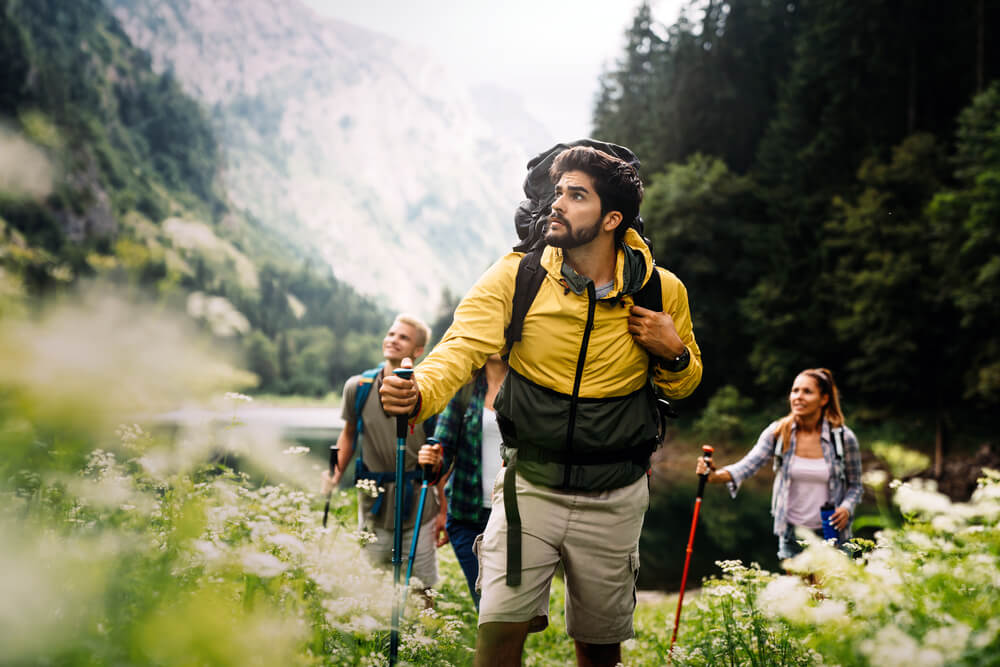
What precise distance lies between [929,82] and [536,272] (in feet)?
121

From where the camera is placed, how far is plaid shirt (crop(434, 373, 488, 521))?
4801 mm

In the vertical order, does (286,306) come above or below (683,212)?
below

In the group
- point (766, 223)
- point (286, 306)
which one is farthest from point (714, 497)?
point (286, 306)

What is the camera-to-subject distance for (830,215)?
32375 millimetres

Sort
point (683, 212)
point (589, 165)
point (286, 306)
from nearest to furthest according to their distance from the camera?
point (589, 165), point (683, 212), point (286, 306)

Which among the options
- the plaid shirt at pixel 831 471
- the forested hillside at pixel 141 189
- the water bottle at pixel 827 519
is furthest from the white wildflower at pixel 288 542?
the water bottle at pixel 827 519

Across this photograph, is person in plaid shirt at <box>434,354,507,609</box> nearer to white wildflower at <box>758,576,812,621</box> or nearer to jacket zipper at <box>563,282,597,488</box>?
jacket zipper at <box>563,282,597,488</box>

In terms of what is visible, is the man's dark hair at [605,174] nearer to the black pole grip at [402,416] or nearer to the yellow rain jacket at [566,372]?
the yellow rain jacket at [566,372]

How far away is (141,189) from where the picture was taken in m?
36.3

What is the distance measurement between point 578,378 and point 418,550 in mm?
2805

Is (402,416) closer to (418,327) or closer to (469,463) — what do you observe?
(469,463)

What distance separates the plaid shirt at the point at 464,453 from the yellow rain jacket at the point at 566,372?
1.92 metres

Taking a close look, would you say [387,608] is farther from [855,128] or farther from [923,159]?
A: [855,128]

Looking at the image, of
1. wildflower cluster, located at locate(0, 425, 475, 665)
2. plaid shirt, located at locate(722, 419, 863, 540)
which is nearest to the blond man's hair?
wildflower cluster, located at locate(0, 425, 475, 665)
